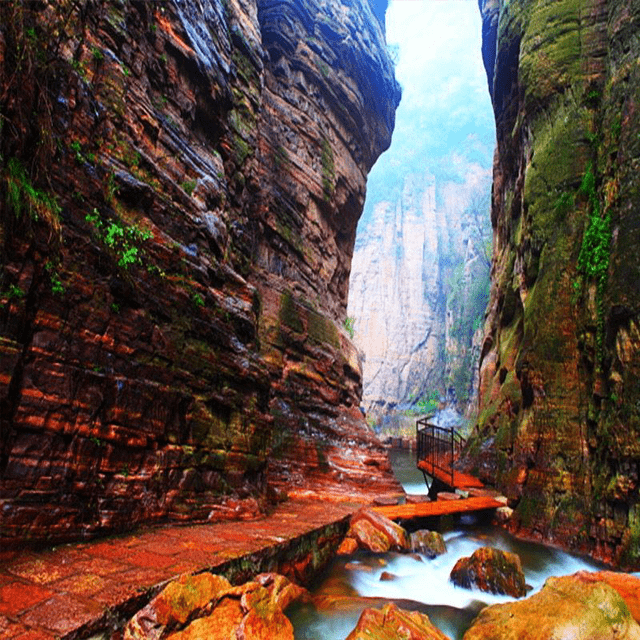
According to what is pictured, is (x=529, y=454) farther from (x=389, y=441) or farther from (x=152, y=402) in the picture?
(x=389, y=441)

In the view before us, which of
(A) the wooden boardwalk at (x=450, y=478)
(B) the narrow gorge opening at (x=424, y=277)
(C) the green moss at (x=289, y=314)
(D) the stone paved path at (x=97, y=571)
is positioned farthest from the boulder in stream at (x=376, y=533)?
(B) the narrow gorge opening at (x=424, y=277)

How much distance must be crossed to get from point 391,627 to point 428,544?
4762 mm

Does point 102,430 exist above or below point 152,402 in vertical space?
below

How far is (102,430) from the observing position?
4449 millimetres

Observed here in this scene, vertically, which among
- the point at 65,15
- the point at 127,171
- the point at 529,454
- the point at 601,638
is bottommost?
the point at 601,638

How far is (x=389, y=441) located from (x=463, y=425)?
8.82m

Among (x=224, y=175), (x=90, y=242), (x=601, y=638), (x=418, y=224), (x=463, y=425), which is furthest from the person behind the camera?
(x=418, y=224)

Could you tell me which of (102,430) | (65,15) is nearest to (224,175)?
(65,15)

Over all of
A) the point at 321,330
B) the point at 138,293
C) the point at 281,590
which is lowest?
the point at 281,590

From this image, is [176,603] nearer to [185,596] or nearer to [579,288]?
[185,596]

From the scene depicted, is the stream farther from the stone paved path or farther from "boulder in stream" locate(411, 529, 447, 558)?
the stone paved path

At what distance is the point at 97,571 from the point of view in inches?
130

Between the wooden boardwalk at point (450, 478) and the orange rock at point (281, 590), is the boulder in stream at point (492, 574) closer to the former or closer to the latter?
the orange rock at point (281, 590)

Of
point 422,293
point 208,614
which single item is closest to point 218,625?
point 208,614
